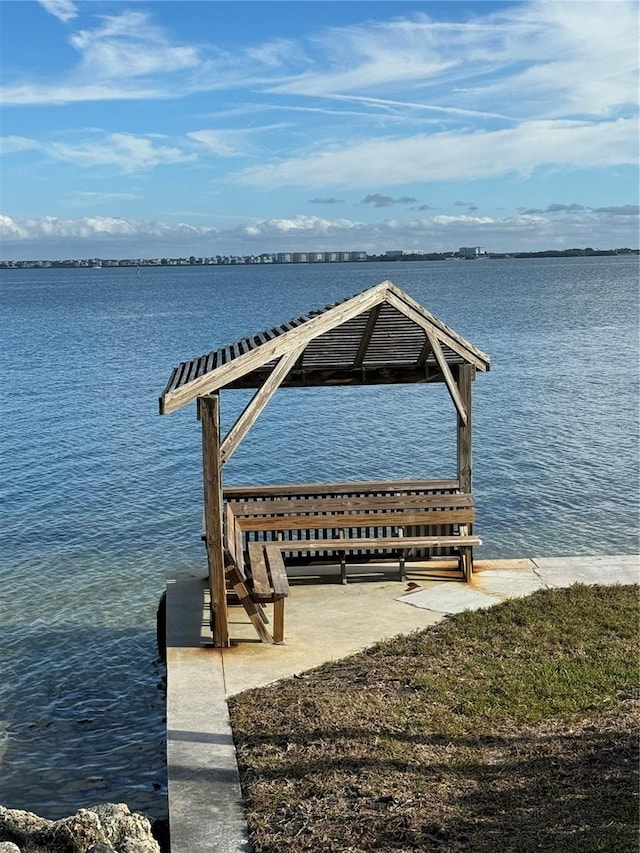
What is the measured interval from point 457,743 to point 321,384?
6.48m

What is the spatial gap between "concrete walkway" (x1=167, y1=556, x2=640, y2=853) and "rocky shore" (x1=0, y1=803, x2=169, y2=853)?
275mm

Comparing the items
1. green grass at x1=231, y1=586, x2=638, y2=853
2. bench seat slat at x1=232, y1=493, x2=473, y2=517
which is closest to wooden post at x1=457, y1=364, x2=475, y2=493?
bench seat slat at x1=232, y1=493, x2=473, y2=517

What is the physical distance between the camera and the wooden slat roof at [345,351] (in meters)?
10.5

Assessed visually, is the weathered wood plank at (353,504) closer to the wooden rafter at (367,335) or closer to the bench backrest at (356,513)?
the bench backrest at (356,513)

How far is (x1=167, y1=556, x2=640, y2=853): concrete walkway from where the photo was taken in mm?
7113

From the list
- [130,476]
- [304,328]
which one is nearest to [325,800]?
[304,328]

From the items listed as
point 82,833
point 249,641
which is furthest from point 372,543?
point 82,833

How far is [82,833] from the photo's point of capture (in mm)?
6379

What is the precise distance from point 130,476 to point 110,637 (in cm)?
1072

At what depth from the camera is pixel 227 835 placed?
21.9 ft

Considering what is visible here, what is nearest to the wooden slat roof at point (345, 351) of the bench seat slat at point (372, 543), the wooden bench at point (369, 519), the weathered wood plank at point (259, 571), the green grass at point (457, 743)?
the wooden bench at point (369, 519)

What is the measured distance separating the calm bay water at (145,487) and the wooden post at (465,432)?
449 centimetres

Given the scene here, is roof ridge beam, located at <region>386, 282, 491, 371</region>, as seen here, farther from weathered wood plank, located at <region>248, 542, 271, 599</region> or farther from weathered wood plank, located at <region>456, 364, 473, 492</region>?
weathered wood plank, located at <region>248, 542, 271, 599</region>

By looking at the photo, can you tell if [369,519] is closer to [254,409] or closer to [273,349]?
[254,409]
